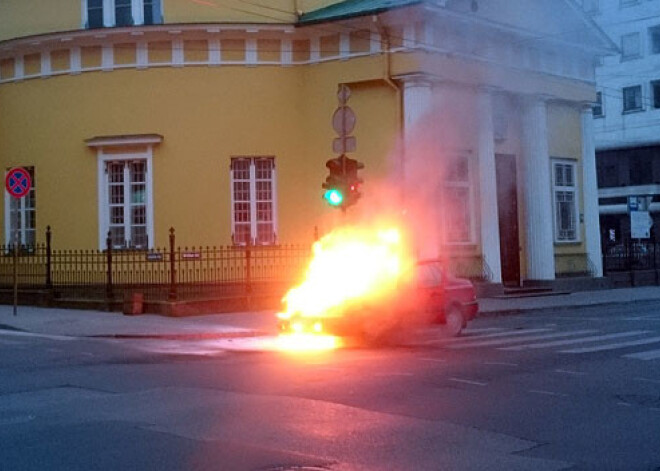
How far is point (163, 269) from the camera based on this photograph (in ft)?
78.9

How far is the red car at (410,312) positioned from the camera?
1574cm

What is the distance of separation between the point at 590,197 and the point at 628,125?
28800 mm

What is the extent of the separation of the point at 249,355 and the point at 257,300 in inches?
326

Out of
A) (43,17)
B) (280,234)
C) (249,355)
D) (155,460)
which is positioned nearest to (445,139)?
(280,234)

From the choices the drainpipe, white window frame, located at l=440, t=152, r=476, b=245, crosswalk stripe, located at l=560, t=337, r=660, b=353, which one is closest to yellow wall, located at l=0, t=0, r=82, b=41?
the drainpipe

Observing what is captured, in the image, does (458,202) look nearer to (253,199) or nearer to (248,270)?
(253,199)

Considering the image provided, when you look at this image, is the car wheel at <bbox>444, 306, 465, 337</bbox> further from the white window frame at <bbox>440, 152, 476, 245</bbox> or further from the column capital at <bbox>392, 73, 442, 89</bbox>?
the column capital at <bbox>392, 73, 442, 89</bbox>

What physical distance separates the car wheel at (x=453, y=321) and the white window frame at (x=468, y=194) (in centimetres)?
836

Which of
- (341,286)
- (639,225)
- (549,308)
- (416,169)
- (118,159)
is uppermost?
(118,159)

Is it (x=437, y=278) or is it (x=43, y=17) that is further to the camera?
(x=43, y=17)

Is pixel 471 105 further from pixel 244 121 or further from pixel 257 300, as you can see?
pixel 257 300

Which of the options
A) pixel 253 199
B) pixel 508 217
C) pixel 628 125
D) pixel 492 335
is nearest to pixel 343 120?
pixel 492 335

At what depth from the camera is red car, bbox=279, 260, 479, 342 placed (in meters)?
15.7

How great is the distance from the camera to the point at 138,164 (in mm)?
25188
